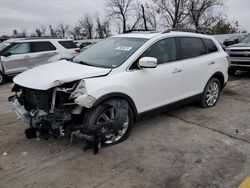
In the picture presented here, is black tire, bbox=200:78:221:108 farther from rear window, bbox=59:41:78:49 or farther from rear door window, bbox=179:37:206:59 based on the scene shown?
rear window, bbox=59:41:78:49

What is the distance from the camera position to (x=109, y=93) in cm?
391

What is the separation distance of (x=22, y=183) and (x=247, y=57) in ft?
28.0

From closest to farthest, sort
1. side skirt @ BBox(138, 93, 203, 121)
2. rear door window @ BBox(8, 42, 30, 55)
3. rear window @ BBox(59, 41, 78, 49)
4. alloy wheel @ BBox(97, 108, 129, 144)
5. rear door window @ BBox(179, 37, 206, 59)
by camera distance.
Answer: alloy wheel @ BBox(97, 108, 129, 144), side skirt @ BBox(138, 93, 203, 121), rear door window @ BBox(179, 37, 206, 59), rear door window @ BBox(8, 42, 30, 55), rear window @ BBox(59, 41, 78, 49)

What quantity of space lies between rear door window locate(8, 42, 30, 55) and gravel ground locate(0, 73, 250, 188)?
5.91 metres

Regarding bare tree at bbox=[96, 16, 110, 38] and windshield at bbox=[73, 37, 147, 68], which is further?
bare tree at bbox=[96, 16, 110, 38]

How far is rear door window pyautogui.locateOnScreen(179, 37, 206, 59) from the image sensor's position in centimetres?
A: 525

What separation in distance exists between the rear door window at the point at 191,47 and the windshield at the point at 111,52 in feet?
3.16

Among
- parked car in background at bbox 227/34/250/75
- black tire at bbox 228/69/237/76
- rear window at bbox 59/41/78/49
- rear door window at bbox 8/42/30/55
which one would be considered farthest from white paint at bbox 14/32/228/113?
rear window at bbox 59/41/78/49

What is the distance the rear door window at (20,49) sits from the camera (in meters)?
10.5

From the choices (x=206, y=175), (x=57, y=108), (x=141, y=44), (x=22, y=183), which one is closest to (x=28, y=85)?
(x=57, y=108)

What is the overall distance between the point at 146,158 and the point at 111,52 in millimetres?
1946

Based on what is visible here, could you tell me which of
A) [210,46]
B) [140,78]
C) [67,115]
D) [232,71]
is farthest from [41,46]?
Result: [67,115]

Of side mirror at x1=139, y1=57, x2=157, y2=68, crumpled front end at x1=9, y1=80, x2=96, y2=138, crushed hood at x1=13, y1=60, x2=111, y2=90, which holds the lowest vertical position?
crumpled front end at x1=9, y1=80, x2=96, y2=138

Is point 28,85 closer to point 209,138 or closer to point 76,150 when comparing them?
point 76,150
